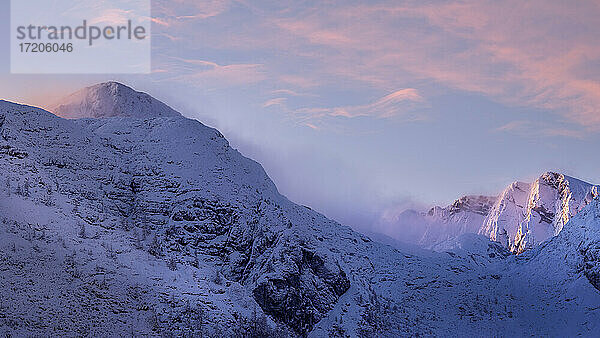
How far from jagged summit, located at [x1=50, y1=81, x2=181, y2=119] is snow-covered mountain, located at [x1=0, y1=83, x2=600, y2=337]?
294 mm

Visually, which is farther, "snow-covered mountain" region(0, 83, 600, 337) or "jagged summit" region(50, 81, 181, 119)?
"jagged summit" region(50, 81, 181, 119)

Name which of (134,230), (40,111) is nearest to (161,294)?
(134,230)

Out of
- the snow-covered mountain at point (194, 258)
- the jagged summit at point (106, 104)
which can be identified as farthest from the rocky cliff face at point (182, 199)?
the jagged summit at point (106, 104)

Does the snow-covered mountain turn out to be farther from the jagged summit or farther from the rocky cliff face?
the jagged summit

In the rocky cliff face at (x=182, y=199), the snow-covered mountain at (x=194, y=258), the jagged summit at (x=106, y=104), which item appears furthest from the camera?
the jagged summit at (x=106, y=104)

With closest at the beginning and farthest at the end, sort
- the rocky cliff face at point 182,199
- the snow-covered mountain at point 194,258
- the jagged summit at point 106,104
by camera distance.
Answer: the snow-covered mountain at point 194,258, the rocky cliff face at point 182,199, the jagged summit at point 106,104

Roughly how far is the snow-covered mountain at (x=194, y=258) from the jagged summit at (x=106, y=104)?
29 cm

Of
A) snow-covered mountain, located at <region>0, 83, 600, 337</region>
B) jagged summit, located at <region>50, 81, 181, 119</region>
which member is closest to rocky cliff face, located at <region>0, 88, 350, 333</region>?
A: snow-covered mountain, located at <region>0, 83, 600, 337</region>

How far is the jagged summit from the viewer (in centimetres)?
7788

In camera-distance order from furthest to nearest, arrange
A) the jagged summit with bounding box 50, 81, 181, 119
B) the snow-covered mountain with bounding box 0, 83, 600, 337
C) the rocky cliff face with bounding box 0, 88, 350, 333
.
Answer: the jagged summit with bounding box 50, 81, 181, 119 < the rocky cliff face with bounding box 0, 88, 350, 333 < the snow-covered mountain with bounding box 0, 83, 600, 337

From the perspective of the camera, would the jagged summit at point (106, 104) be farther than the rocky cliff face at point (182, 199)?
Yes

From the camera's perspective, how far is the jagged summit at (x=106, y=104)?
77875 mm

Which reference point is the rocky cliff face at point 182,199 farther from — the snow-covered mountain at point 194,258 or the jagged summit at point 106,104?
the jagged summit at point 106,104

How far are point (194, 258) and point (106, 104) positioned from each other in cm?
4265
